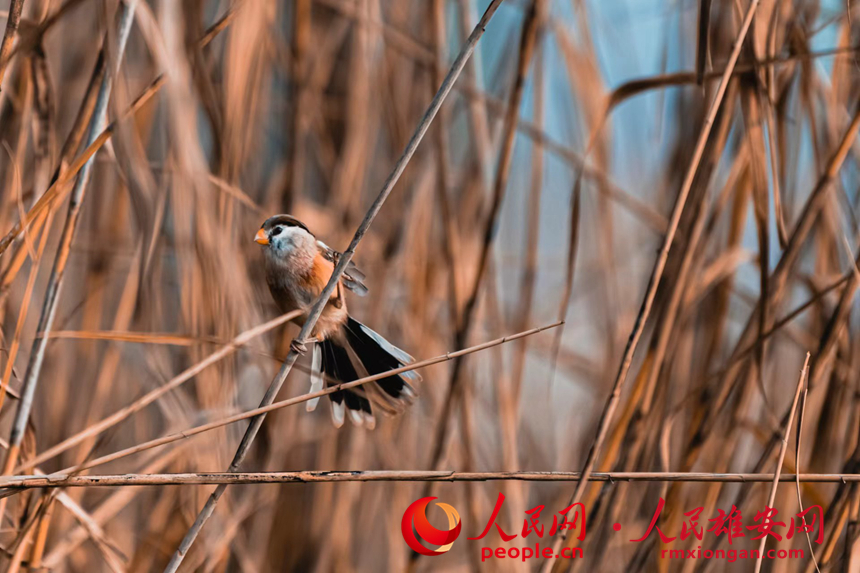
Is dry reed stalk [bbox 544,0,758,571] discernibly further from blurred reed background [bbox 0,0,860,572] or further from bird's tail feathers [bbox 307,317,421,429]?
bird's tail feathers [bbox 307,317,421,429]

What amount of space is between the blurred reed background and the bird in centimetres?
6

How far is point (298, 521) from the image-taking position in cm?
150

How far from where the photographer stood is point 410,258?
137cm

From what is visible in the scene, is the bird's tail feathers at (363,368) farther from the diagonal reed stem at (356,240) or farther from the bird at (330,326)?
the diagonal reed stem at (356,240)

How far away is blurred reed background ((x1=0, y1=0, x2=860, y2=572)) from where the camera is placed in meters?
0.83

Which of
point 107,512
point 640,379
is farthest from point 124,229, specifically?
point 640,379

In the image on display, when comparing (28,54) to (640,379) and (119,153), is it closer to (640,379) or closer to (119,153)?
(119,153)

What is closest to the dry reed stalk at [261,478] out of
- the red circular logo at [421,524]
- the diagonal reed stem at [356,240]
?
the diagonal reed stem at [356,240]

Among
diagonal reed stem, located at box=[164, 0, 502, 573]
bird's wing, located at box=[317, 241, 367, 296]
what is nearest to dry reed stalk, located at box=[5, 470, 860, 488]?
diagonal reed stem, located at box=[164, 0, 502, 573]

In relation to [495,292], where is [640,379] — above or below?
below

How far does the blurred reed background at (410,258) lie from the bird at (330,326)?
0.06m

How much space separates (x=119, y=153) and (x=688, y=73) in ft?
2.31

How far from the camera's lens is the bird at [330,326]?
0.74 m

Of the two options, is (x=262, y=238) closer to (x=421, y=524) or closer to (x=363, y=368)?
(x=363, y=368)
